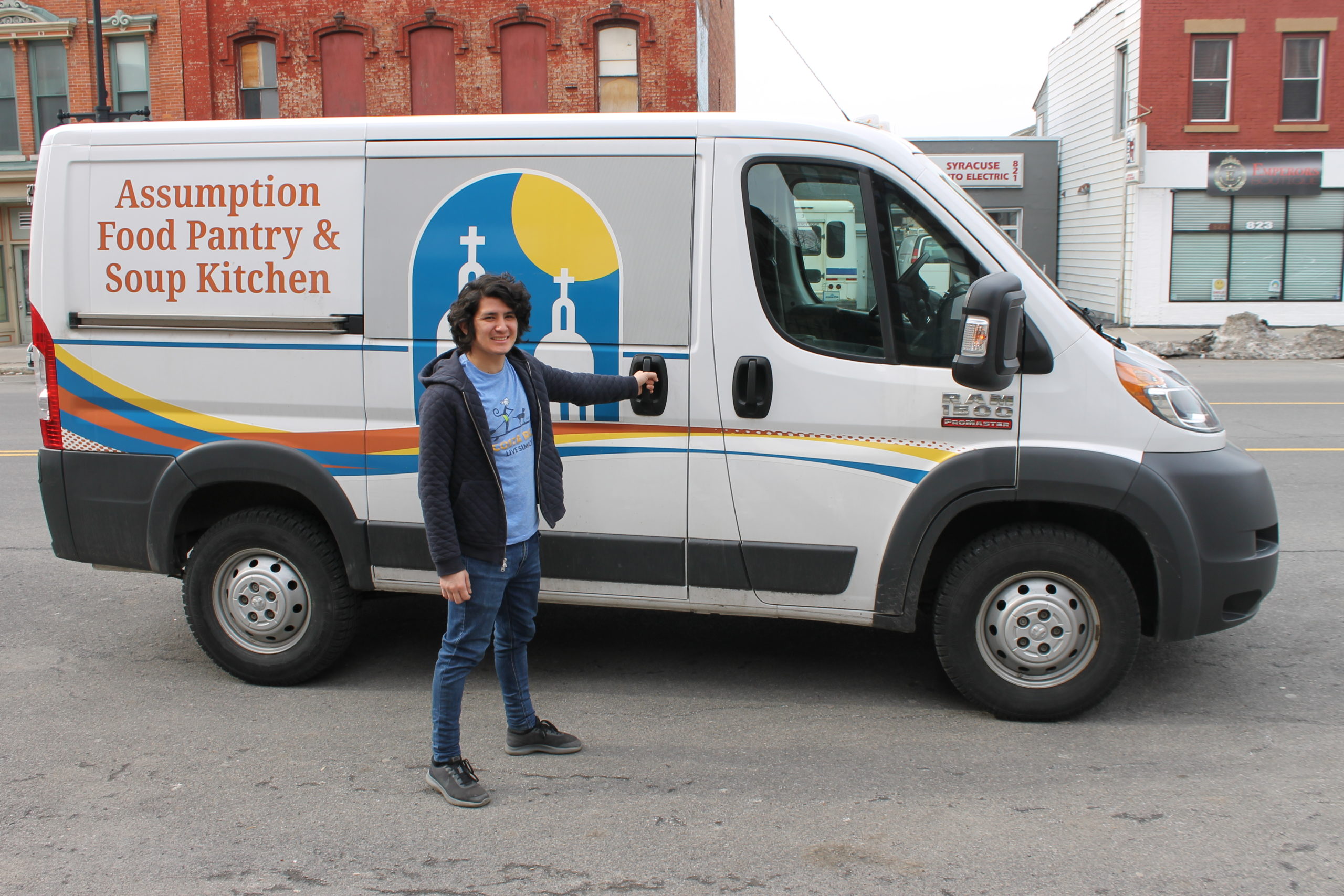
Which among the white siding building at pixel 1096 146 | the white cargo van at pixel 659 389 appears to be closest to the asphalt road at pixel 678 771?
the white cargo van at pixel 659 389

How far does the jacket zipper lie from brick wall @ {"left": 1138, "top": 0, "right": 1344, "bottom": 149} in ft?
79.2

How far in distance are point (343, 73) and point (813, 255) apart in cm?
2355

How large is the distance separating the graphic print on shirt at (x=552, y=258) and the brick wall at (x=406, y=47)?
2082 centimetres

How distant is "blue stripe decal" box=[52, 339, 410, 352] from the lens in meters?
4.58

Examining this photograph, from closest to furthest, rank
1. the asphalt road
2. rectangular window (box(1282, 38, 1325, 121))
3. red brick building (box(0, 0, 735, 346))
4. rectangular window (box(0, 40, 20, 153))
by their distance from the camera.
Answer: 1. the asphalt road
2. rectangular window (box(1282, 38, 1325, 121))
3. red brick building (box(0, 0, 735, 346))
4. rectangular window (box(0, 40, 20, 153))

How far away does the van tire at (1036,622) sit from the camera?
4.25 m

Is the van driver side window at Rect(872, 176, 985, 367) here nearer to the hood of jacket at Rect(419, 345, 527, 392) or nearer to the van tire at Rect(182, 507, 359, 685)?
the hood of jacket at Rect(419, 345, 527, 392)

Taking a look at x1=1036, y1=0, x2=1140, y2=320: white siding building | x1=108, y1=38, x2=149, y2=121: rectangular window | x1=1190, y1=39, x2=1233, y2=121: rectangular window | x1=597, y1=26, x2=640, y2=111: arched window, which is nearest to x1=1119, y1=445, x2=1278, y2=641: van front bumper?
x1=597, y1=26, x2=640, y2=111: arched window

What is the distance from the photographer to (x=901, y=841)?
3508mm

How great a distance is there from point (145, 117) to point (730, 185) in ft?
70.0

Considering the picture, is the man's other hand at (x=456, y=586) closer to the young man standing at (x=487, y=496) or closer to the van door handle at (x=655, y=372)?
the young man standing at (x=487, y=496)

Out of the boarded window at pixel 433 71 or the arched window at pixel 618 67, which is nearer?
the arched window at pixel 618 67

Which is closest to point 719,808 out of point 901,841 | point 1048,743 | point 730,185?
point 901,841

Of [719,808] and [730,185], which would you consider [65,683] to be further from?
[730,185]
